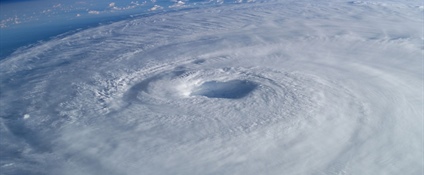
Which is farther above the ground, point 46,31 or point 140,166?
point 46,31

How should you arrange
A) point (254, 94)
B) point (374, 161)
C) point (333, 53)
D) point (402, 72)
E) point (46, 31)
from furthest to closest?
point (46, 31)
point (333, 53)
point (402, 72)
point (254, 94)
point (374, 161)

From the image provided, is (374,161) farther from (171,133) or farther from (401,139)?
(171,133)

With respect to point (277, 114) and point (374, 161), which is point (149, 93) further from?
point (374, 161)

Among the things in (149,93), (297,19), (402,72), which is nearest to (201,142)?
(149,93)

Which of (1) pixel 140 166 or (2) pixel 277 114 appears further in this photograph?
(2) pixel 277 114

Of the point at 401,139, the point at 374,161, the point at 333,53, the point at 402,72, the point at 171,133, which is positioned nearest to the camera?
the point at 374,161

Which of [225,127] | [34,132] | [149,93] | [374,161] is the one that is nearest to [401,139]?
[374,161]
